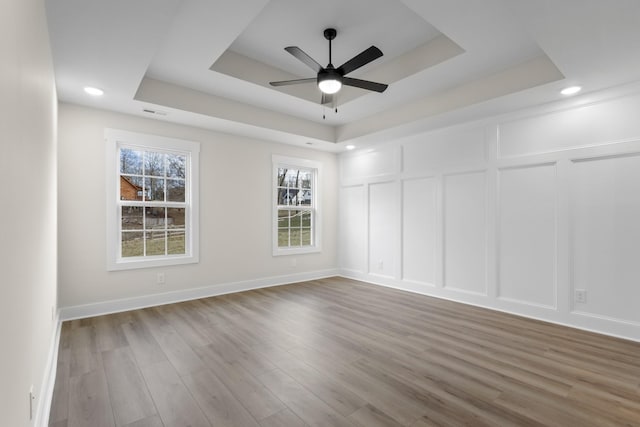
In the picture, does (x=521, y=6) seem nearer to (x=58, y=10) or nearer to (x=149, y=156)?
(x=58, y=10)

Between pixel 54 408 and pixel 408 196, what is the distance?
457cm

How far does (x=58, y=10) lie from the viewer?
2057mm

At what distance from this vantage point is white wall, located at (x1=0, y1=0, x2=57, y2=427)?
1021 mm

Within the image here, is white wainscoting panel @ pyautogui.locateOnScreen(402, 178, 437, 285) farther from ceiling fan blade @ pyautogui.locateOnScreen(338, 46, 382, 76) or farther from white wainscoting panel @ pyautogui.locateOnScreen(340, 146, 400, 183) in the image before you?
ceiling fan blade @ pyautogui.locateOnScreen(338, 46, 382, 76)

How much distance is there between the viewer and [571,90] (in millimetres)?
3150

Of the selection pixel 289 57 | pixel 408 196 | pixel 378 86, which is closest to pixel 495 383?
pixel 378 86

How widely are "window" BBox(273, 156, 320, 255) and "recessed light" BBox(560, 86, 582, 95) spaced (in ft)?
12.4

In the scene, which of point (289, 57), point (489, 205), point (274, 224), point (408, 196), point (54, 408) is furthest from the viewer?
point (274, 224)

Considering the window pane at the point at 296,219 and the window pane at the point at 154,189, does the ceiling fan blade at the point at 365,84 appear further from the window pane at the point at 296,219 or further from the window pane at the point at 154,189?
the window pane at the point at 296,219

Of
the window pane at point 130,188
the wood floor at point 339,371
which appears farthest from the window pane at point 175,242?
the wood floor at point 339,371

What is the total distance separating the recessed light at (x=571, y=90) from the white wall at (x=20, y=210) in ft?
13.5

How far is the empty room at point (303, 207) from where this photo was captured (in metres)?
1.94

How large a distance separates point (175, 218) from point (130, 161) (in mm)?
928

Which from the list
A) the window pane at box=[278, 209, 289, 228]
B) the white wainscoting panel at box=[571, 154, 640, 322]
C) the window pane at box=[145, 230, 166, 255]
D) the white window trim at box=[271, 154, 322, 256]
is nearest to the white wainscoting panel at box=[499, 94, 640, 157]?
the white wainscoting panel at box=[571, 154, 640, 322]
